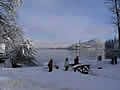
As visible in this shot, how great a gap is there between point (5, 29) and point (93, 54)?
20.9 meters

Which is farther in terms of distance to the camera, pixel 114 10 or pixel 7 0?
pixel 114 10

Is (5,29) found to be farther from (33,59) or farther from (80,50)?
(80,50)

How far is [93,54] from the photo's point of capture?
3078cm

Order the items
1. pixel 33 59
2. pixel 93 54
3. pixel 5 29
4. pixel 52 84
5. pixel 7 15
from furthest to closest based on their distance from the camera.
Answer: pixel 93 54
pixel 33 59
pixel 5 29
pixel 7 15
pixel 52 84

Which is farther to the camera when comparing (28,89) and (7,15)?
(7,15)

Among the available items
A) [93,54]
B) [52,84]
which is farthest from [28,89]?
[93,54]

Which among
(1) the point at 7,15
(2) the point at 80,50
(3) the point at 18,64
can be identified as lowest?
(3) the point at 18,64

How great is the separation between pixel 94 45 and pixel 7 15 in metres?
21.4

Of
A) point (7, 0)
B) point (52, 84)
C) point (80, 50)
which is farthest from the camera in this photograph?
point (80, 50)

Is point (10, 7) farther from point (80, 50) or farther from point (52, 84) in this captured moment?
point (80, 50)

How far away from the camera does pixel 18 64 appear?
2009 cm

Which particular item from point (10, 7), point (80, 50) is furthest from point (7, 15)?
point (80, 50)

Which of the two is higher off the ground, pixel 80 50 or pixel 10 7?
pixel 10 7

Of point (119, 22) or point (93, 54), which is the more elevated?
point (119, 22)
